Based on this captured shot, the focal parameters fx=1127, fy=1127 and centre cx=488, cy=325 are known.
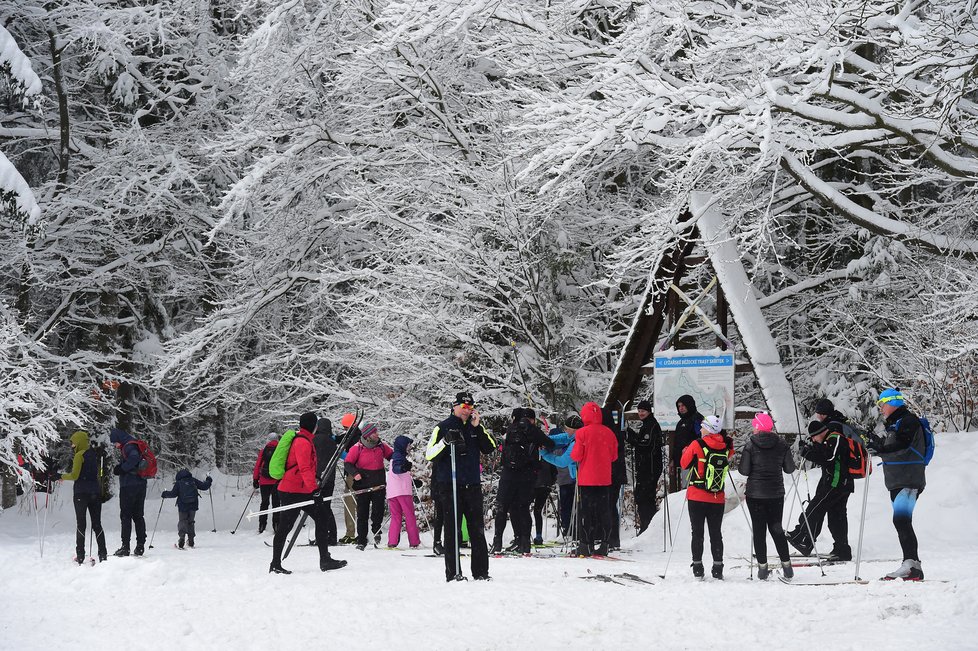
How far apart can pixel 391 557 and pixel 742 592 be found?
574cm

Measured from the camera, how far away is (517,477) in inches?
508

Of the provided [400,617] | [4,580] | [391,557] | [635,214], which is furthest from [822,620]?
[635,214]

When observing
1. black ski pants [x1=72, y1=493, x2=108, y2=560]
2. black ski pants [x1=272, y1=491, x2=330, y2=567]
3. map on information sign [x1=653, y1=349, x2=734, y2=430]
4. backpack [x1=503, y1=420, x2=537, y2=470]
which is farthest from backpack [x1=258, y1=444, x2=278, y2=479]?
map on information sign [x1=653, y1=349, x2=734, y2=430]

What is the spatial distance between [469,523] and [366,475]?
5865mm

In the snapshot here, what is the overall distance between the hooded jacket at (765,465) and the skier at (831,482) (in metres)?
0.80

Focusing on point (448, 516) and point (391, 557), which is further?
point (391, 557)

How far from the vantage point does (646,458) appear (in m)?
14.7

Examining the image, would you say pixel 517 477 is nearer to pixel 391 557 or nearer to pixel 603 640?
pixel 391 557

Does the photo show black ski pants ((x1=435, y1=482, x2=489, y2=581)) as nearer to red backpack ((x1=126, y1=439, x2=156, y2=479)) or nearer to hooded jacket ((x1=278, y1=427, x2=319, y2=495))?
hooded jacket ((x1=278, y1=427, x2=319, y2=495))

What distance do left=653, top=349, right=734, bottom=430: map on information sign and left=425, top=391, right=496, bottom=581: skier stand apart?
Result: 4532 mm

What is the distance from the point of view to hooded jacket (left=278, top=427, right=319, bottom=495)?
12.0m

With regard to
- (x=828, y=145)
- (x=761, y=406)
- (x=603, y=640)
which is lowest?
(x=603, y=640)

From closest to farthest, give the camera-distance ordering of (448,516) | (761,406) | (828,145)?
(448,516), (828,145), (761,406)

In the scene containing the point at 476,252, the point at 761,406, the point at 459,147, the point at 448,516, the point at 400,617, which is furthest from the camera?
the point at 761,406
